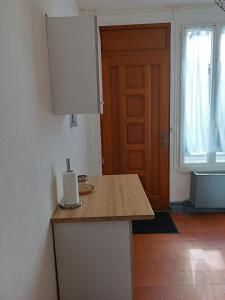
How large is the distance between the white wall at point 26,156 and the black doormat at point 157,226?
163cm

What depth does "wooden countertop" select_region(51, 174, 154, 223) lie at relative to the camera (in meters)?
1.49

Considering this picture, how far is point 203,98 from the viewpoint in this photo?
10.7 ft

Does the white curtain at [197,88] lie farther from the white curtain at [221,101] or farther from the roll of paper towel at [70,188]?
the roll of paper towel at [70,188]

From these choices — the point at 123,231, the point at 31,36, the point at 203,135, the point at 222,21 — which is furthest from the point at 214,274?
the point at 222,21

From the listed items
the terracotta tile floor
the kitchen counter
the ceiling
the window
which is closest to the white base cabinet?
the kitchen counter

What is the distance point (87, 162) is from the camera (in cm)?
338

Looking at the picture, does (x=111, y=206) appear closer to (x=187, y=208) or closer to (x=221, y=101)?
(x=187, y=208)

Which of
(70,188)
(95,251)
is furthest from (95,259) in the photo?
(70,188)

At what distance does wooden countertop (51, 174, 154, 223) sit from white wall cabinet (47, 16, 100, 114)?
1.93 feet

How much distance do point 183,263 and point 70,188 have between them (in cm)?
136

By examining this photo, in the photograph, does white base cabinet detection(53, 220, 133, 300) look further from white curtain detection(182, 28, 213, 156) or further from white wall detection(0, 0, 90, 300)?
white curtain detection(182, 28, 213, 156)

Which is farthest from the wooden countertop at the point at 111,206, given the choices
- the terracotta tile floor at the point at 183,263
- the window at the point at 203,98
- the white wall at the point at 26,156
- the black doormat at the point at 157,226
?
the window at the point at 203,98

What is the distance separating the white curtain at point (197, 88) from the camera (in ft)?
10.4

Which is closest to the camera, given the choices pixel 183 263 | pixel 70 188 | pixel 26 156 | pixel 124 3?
pixel 26 156
